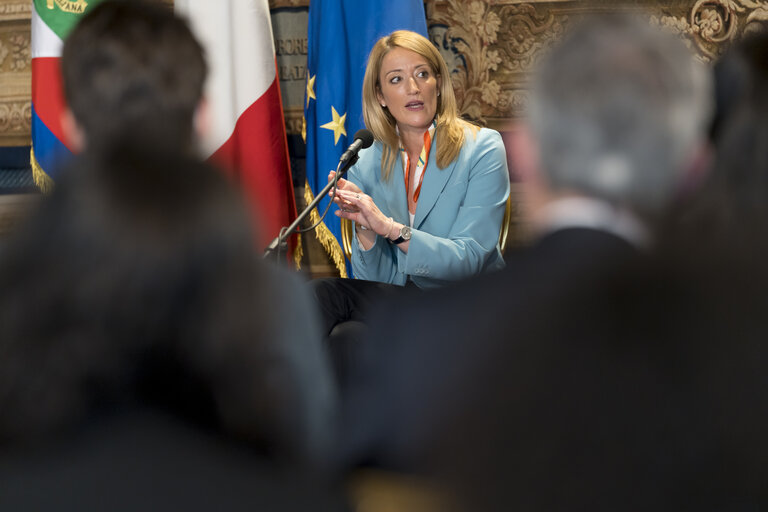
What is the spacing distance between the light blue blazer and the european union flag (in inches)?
23.8

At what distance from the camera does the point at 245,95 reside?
3.76 m

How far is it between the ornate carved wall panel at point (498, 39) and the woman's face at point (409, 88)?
78 cm

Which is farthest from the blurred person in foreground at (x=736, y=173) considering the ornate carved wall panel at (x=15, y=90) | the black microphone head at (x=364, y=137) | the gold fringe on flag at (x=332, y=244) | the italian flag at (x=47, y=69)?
the ornate carved wall panel at (x=15, y=90)

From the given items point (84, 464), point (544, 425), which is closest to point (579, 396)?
point (544, 425)

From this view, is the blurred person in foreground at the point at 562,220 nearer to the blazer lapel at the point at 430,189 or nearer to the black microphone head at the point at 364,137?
the black microphone head at the point at 364,137

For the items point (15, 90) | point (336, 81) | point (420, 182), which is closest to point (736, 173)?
point (420, 182)

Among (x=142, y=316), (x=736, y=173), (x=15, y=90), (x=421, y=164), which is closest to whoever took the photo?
(x=142, y=316)

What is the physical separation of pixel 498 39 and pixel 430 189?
126cm

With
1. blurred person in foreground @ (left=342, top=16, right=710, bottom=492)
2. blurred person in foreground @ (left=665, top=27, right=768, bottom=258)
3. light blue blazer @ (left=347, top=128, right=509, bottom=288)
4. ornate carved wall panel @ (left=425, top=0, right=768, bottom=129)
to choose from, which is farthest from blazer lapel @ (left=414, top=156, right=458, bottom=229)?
blurred person in foreground @ (left=342, top=16, right=710, bottom=492)

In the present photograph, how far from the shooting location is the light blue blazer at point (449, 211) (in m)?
2.88

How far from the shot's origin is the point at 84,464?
81cm

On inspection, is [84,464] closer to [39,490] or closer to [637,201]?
[39,490]

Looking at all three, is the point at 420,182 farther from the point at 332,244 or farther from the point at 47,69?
the point at 47,69

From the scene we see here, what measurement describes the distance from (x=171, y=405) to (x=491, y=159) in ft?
7.77
